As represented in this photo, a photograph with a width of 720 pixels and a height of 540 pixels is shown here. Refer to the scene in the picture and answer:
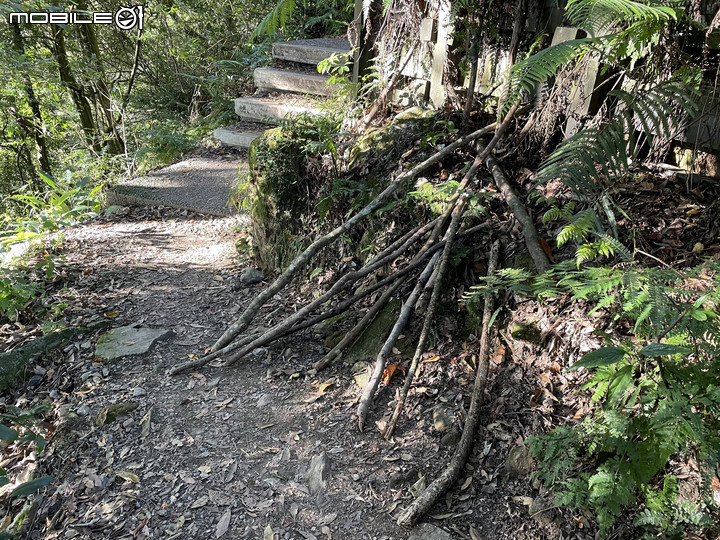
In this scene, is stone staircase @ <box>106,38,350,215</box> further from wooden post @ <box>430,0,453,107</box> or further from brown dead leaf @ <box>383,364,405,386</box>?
brown dead leaf @ <box>383,364,405,386</box>

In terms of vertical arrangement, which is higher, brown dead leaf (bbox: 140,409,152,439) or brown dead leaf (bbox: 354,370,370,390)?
brown dead leaf (bbox: 354,370,370,390)

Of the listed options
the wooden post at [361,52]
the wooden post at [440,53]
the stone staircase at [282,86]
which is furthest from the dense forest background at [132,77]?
the wooden post at [440,53]

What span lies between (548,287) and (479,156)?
1.35 m

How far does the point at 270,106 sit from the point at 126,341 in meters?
4.32

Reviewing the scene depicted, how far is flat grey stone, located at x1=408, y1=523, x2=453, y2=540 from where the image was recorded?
83.4 inches

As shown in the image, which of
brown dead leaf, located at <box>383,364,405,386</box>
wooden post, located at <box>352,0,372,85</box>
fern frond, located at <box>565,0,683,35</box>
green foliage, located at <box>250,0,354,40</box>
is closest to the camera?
fern frond, located at <box>565,0,683,35</box>

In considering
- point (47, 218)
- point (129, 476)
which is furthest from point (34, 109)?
point (129, 476)

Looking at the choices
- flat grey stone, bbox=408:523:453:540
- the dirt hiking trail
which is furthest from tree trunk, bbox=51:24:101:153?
flat grey stone, bbox=408:523:453:540

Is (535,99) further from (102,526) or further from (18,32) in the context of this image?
(18,32)

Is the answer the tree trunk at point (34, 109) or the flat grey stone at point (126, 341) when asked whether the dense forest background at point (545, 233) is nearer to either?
the flat grey stone at point (126, 341)

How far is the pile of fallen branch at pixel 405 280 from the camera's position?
2.77 meters

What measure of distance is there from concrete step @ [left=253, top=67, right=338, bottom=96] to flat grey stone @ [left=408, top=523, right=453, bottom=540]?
5.64 meters

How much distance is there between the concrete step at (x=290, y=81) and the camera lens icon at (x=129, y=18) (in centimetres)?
429

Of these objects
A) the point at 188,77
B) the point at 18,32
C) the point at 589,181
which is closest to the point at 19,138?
the point at 18,32
